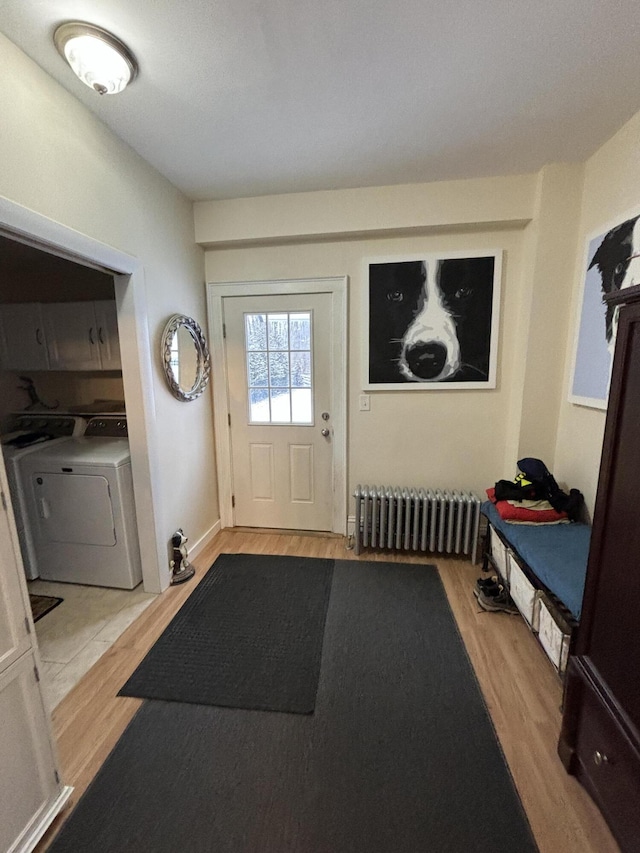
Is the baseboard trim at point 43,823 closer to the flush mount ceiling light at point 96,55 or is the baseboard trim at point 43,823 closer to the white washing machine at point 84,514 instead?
the white washing machine at point 84,514

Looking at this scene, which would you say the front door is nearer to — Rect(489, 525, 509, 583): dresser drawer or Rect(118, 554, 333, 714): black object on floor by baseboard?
Rect(118, 554, 333, 714): black object on floor by baseboard

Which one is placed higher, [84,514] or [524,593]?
[84,514]

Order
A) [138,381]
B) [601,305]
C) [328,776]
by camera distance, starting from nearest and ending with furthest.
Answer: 1. [328,776]
2. [601,305]
3. [138,381]

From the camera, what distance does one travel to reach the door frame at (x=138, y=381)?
1.74 metres

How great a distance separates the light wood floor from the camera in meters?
1.16

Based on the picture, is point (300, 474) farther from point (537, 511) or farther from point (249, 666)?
point (537, 511)

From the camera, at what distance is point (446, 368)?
268 centimetres

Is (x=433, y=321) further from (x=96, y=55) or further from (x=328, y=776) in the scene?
(x=328, y=776)

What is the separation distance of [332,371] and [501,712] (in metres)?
2.22

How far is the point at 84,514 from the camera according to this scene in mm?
2277

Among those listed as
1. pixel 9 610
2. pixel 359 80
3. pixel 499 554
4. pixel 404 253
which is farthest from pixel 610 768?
pixel 404 253

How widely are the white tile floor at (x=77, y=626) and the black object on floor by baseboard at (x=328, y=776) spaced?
51 cm

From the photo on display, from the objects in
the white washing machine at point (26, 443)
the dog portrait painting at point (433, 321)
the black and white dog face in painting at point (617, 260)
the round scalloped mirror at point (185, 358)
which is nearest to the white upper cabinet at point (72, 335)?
the white washing machine at point (26, 443)

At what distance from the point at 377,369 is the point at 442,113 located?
1.50 m
